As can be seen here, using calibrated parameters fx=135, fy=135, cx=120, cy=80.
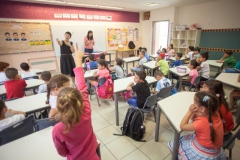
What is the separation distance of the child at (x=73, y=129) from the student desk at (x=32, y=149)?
0.49ft

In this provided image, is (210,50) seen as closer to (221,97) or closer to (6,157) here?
(221,97)

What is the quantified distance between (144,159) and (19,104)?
6.08 feet

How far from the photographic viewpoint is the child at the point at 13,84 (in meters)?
2.21

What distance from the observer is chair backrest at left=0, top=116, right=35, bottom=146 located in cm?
122

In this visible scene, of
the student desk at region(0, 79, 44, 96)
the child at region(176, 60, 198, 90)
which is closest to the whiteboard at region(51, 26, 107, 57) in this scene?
the student desk at region(0, 79, 44, 96)

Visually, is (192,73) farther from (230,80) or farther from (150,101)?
(150,101)

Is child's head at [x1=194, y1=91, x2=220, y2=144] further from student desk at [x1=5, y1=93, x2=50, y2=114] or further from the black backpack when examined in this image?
student desk at [x1=5, y1=93, x2=50, y2=114]

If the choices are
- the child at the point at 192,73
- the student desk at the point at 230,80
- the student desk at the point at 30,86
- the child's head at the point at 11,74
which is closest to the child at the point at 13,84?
the child's head at the point at 11,74

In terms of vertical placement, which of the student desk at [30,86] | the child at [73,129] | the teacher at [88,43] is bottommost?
the student desk at [30,86]

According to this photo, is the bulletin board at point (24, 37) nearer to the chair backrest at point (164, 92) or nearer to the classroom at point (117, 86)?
the classroom at point (117, 86)

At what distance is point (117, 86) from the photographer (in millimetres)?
2477

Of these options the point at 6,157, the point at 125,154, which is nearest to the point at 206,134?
the point at 125,154

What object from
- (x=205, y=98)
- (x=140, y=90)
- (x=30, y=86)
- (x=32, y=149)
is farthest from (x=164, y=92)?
(x=30, y=86)

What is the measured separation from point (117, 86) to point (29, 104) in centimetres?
137
